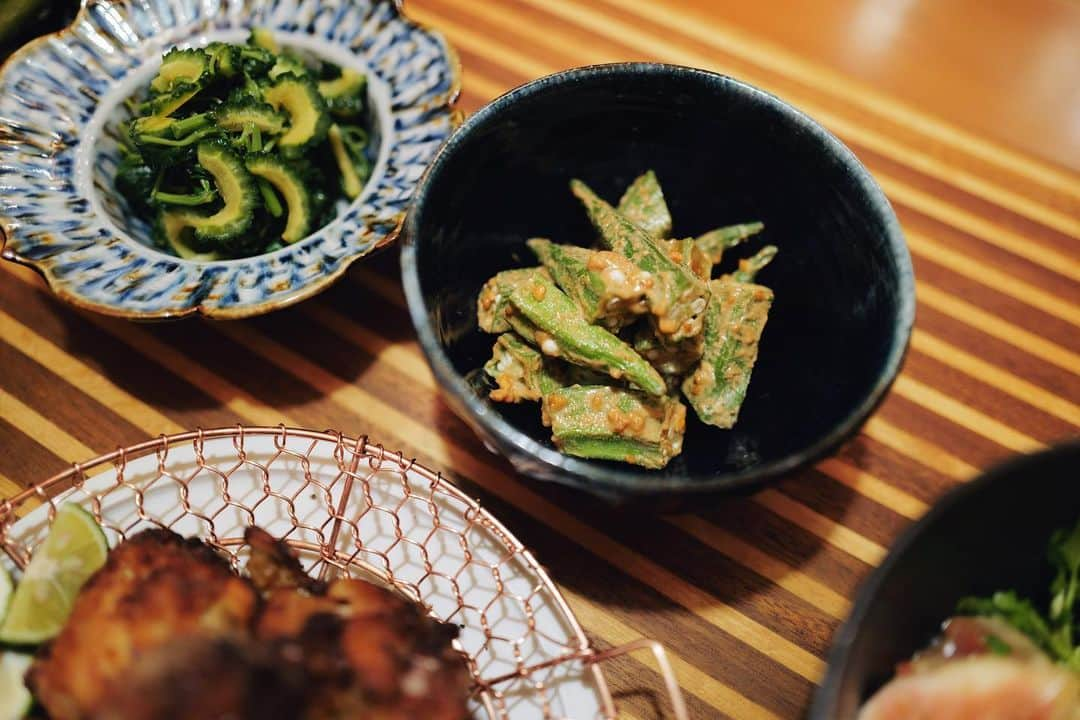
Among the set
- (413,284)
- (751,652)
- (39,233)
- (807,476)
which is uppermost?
(413,284)

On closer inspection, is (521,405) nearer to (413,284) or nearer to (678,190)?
(413,284)

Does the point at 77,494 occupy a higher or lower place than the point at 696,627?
higher

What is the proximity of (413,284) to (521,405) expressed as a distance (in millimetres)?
360

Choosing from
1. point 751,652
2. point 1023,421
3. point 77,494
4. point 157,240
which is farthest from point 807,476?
point 157,240

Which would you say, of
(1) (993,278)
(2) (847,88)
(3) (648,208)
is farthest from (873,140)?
(3) (648,208)

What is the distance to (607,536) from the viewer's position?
148cm

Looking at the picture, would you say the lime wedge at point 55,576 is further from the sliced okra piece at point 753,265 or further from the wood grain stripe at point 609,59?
the wood grain stripe at point 609,59

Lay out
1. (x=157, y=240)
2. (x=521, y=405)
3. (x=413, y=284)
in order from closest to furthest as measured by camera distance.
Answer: (x=413, y=284) → (x=521, y=405) → (x=157, y=240)

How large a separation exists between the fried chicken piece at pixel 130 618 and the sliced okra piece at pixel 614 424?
0.57 m

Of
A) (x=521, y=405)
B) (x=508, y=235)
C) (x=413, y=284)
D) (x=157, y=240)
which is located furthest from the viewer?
(x=157, y=240)

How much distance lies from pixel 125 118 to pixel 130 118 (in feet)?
0.03

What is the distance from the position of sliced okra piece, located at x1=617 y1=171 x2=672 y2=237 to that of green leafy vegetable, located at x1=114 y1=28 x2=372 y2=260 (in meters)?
0.63

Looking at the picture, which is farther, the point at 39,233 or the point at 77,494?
the point at 39,233

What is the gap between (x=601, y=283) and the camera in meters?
1.34
